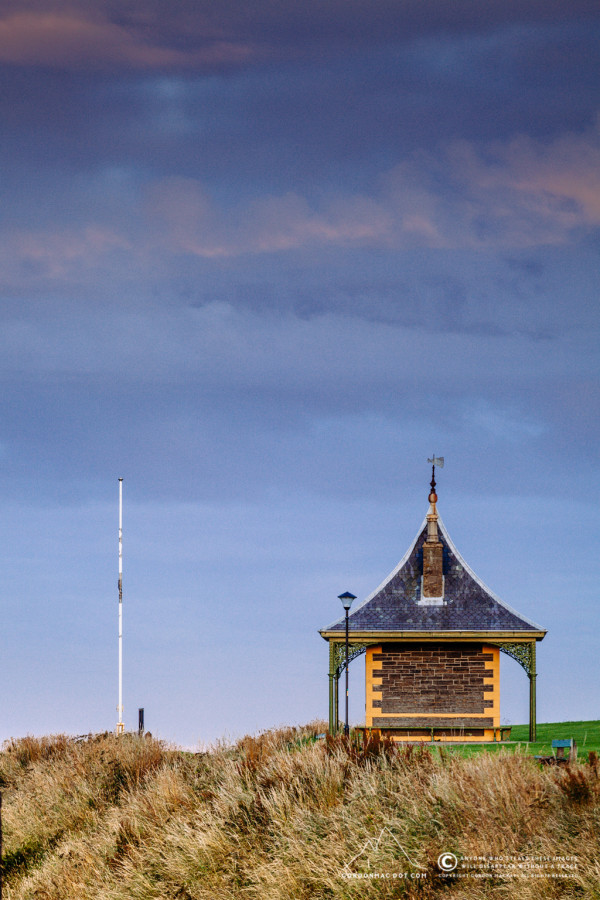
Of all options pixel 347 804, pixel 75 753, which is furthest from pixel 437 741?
pixel 347 804

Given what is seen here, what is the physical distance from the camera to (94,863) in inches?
627

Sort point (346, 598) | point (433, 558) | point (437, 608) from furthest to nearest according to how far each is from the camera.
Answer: point (433, 558) < point (437, 608) < point (346, 598)

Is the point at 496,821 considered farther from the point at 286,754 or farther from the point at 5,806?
the point at 5,806

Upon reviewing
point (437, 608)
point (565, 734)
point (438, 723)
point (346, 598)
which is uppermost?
point (346, 598)

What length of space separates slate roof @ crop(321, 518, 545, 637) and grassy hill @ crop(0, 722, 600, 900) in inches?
378

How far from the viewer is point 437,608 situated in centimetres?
2831

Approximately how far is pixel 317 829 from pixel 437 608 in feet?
51.1

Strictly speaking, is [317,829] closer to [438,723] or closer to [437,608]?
[438,723]

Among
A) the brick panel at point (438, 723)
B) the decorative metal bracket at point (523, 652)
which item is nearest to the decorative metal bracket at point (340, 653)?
the brick panel at point (438, 723)

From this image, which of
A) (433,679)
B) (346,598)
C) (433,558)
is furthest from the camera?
(433,558)

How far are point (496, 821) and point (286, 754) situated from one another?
5.03 m

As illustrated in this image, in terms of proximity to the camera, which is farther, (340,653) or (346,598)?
(340,653)

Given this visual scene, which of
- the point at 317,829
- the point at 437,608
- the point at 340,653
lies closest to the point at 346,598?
the point at 340,653

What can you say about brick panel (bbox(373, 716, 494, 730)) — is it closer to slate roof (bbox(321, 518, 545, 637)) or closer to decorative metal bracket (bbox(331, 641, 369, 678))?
decorative metal bracket (bbox(331, 641, 369, 678))
